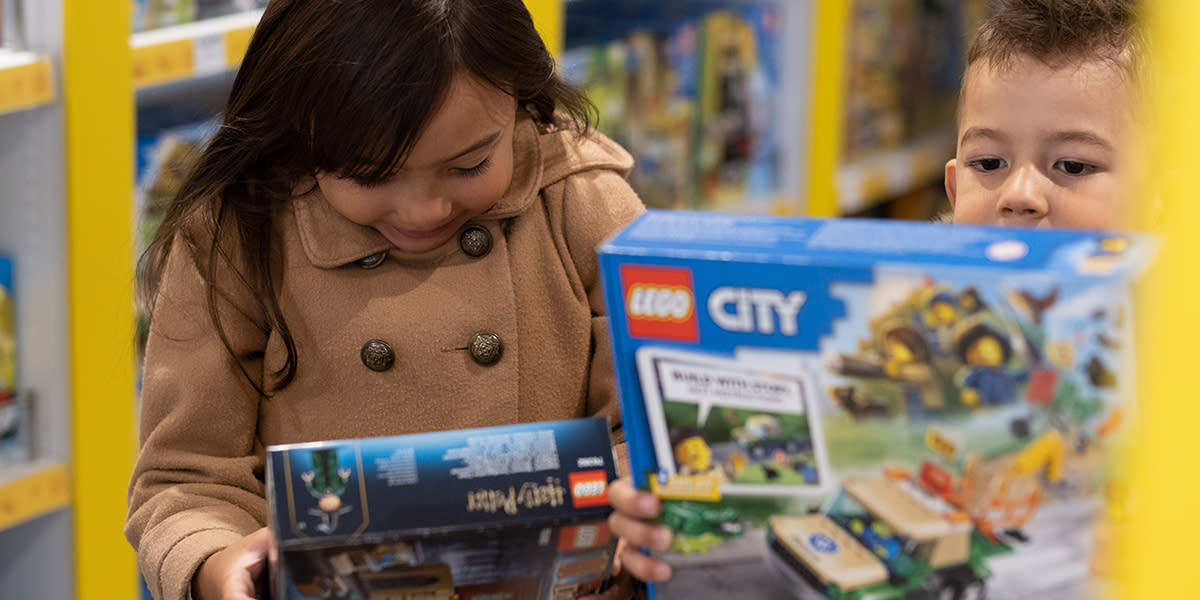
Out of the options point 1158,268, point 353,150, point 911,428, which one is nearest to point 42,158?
point 353,150

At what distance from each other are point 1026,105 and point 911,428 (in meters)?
0.53

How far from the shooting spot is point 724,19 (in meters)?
2.96

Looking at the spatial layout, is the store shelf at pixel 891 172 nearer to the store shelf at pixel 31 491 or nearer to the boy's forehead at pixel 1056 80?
the store shelf at pixel 31 491

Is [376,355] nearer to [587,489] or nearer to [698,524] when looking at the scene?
[587,489]

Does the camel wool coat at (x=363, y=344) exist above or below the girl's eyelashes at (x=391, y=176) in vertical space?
below

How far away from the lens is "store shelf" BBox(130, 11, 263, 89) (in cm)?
184

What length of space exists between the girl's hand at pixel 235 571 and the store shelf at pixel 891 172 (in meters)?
2.61

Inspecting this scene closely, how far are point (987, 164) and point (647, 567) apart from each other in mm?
551

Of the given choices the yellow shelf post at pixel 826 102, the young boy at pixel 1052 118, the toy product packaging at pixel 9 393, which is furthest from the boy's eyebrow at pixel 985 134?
the yellow shelf post at pixel 826 102

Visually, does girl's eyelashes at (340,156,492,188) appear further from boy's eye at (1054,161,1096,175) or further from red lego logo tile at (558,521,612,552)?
boy's eye at (1054,161,1096,175)

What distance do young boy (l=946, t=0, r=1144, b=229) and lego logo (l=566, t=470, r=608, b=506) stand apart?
0.46 metres

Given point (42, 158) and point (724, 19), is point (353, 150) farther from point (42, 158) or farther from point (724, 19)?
point (724, 19)

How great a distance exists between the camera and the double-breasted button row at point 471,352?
3.73 feet

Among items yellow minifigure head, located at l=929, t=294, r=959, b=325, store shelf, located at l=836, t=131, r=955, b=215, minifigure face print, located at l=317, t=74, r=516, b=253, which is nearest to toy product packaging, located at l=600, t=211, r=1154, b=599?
yellow minifigure head, located at l=929, t=294, r=959, b=325
